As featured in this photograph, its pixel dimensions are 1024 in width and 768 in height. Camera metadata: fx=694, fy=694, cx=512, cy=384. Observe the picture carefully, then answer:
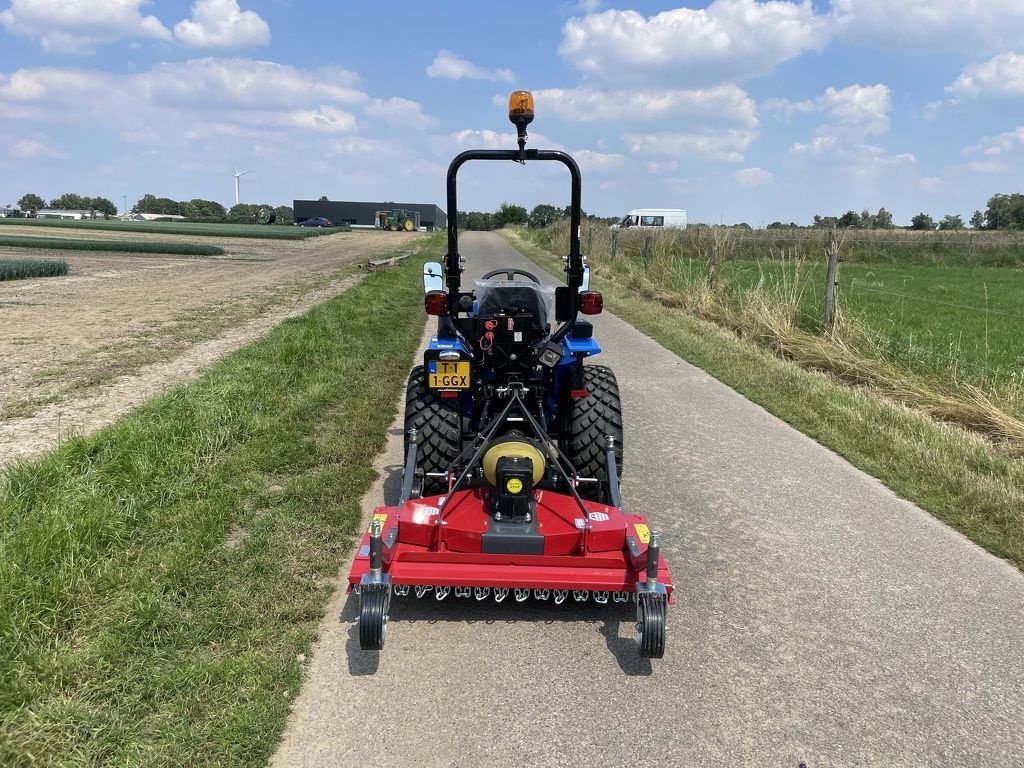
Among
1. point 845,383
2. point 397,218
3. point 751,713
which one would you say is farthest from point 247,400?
point 397,218

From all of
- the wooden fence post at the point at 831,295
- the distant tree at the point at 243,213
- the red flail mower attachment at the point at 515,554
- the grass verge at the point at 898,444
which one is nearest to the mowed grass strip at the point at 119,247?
the grass verge at the point at 898,444

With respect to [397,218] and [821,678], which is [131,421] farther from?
[397,218]

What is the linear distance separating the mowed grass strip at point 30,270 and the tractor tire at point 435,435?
17.8m

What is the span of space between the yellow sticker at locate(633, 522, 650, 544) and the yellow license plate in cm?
122

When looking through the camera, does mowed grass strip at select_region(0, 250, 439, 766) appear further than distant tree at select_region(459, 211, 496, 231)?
No

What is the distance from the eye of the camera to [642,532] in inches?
128

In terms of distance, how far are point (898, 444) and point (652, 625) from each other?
3.85 metres

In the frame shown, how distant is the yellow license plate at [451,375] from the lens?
387cm

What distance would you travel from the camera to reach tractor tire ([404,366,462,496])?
399 centimetres

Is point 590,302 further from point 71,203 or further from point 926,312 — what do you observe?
point 71,203

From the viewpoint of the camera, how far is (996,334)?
37.8ft

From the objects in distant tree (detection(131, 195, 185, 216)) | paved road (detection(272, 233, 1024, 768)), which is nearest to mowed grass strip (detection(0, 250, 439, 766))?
paved road (detection(272, 233, 1024, 768))

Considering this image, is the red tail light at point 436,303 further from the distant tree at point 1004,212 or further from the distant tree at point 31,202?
the distant tree at point 31,202

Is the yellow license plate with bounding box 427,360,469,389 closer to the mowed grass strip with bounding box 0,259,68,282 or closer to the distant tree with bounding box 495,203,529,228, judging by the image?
the mowed grass strip with bounding box 0,259,68,282
